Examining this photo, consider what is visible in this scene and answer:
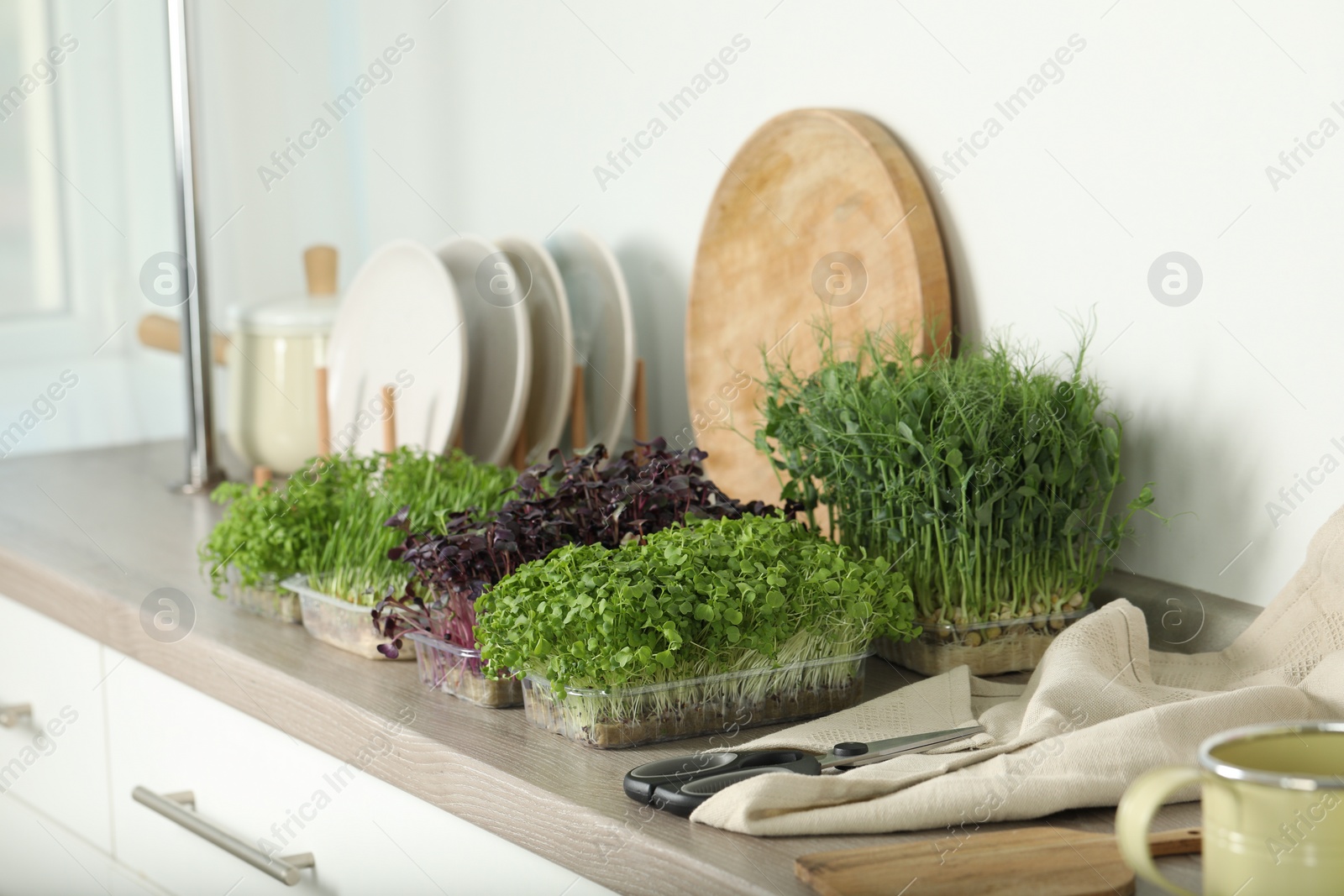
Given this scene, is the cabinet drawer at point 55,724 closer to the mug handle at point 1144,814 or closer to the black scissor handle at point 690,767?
the black scissor handle at point 690,767

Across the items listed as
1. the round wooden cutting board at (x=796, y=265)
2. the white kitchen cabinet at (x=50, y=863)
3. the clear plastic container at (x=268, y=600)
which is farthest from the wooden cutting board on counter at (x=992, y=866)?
the white kitchen cabinet at (x=50, y=863)

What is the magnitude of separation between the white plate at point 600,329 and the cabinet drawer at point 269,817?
0.51m

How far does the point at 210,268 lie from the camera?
2018mm

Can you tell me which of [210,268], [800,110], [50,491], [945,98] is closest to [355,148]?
[210,268]

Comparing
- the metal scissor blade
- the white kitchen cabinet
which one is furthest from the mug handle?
the white kitchen cabinet

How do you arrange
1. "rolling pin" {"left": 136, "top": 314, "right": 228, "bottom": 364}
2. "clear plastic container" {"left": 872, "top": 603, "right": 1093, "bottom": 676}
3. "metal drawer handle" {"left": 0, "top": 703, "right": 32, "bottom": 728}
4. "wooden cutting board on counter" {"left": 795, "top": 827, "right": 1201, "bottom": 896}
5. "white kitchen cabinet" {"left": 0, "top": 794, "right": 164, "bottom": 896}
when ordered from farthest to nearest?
1. "rolling pin" {"left": 136, "top": 314, "right": 228, "bottom": 364}
2. "metal drawer handle" {"left": 0, "top": 703, "right": 32, "bottom": 728}
3. "white kitchen cabinet" {"left": 0, "top": 794, "right": 164, "bottom": 896}
4. "clear plastic container" {"left": 872, "top": 603, "right": 1093, "bottom": 676}
5. "wooden cutting board on counter" {"left": 795, "top": 827, "right": 1201, "bottom": 896}

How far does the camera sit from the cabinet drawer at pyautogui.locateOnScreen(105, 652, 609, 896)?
824mm

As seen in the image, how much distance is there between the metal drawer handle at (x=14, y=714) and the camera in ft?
4.42

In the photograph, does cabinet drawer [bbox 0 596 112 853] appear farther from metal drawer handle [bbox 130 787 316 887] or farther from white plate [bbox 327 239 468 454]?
white plate [bbox 327 239 468 454]

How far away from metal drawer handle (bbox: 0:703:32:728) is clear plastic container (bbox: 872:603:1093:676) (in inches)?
→ 36.2

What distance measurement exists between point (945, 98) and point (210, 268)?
51.7 inches

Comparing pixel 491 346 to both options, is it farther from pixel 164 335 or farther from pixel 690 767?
pixel 690 767

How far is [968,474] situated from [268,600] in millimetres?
601

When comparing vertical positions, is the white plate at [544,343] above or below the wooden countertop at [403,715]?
above
